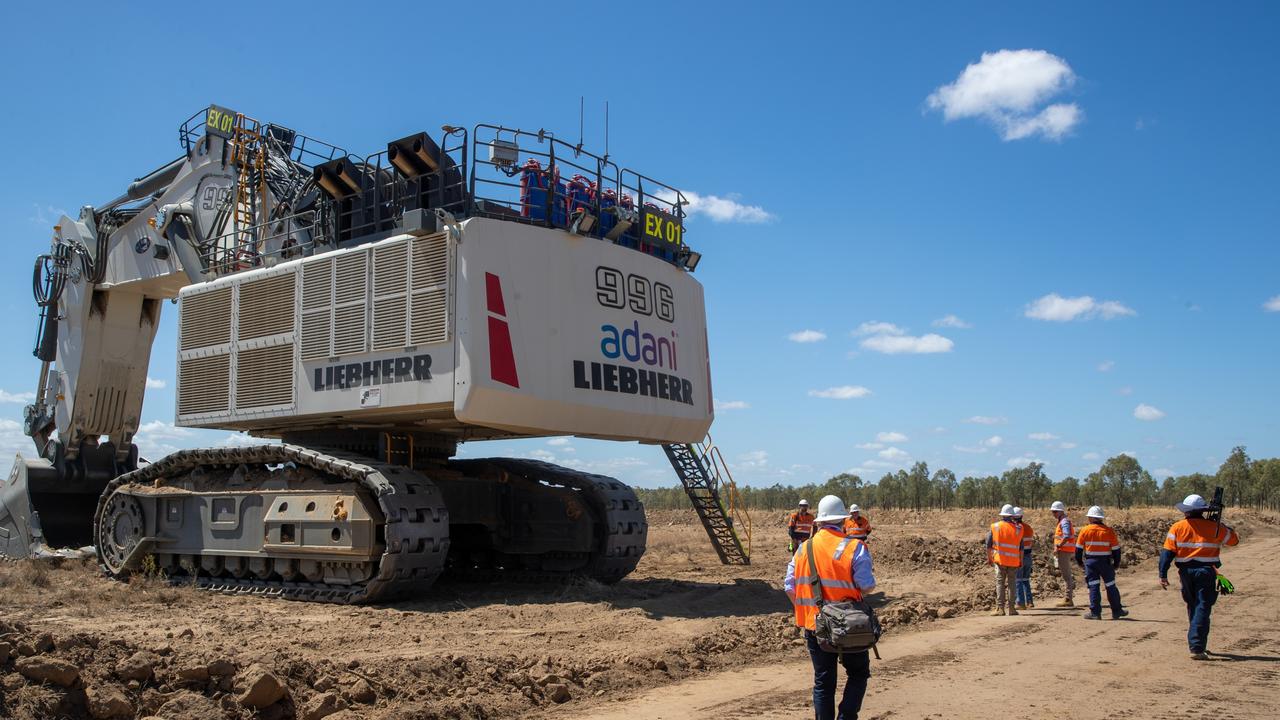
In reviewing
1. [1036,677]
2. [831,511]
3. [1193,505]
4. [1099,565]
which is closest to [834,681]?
[831,511]

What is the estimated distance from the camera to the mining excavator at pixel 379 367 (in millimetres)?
11977

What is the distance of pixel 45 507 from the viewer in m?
17.1

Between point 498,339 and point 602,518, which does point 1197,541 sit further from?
point 602,518

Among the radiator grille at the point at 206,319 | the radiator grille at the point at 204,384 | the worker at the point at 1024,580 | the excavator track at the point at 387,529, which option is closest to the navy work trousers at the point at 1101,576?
the worker at the point at 1024,580

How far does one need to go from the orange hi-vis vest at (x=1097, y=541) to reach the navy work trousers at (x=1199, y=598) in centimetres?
236

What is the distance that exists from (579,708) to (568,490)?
7.74 m

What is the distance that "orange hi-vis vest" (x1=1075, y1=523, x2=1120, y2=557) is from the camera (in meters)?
12.7

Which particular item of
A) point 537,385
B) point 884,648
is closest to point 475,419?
point 537,385

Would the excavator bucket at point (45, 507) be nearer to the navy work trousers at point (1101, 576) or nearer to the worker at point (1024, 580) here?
the worker at point (1024, 580)

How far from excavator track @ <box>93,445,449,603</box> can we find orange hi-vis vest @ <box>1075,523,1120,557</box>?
807cm

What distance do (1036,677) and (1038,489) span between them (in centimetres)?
5220

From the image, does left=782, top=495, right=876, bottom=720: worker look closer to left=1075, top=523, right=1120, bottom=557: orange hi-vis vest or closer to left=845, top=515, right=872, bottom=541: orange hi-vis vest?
left=1075, top=523, right=1120, bottom=557: orange hi-vis vest

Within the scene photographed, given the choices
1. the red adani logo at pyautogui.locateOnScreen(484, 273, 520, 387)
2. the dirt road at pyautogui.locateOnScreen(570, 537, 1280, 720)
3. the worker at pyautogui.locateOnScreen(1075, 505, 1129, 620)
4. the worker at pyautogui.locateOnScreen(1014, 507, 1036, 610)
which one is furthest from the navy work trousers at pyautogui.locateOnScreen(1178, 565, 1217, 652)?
the red adani logo at pyautogui.locateOnScreen(484, 273, 520, 387)

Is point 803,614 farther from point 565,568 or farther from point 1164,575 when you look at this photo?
point 565,568
